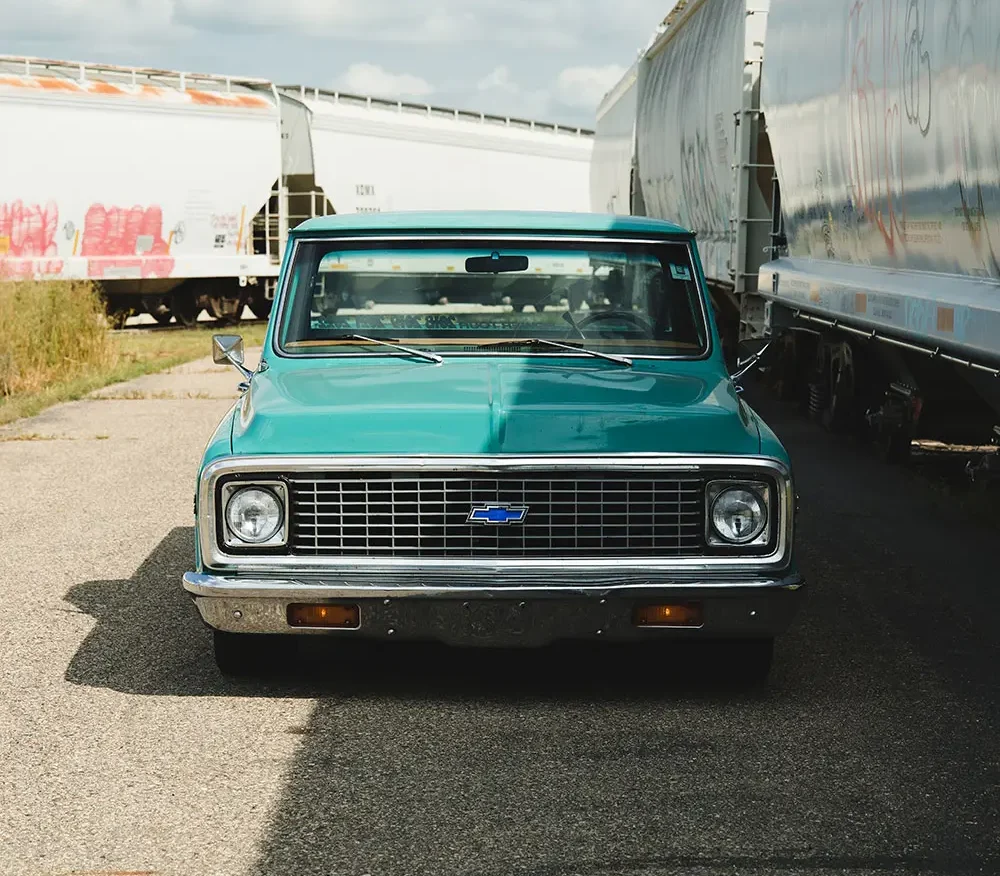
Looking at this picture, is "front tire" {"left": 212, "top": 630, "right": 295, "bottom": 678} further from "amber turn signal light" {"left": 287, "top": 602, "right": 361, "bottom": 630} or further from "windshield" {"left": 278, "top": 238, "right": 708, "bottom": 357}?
"windshield" {"left": 278, "top": 238, "right": 708, "bottom": 357}

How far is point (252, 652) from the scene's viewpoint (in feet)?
17.9

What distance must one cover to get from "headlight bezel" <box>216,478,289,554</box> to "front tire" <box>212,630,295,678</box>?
385 mm

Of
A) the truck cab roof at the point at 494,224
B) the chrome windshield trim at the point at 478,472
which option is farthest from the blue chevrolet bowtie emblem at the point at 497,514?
the truck cab roof at the point at 494,224

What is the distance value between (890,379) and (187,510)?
486 cm

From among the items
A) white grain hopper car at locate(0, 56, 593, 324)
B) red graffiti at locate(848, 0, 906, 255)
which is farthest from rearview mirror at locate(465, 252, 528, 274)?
white grain hopper car at locate(0, 56, 593, 324)

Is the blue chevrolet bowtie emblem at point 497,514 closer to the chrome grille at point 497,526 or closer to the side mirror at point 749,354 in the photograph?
the chrome grille at point 497,526

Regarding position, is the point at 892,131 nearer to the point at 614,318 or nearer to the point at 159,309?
the point at 614,318

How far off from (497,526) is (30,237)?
21.2 meters

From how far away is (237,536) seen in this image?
16.7 feet

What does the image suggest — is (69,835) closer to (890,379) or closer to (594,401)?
(594,401)

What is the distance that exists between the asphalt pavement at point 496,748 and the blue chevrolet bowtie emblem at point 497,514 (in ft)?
2.05

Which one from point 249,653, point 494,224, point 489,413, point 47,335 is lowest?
point 47,335

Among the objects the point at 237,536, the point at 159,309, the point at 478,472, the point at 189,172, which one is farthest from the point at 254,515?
the point at 159,309

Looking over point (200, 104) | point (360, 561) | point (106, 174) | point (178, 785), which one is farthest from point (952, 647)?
point (200, 104)
